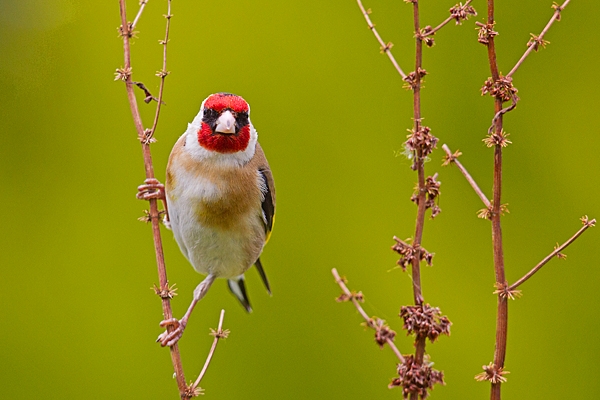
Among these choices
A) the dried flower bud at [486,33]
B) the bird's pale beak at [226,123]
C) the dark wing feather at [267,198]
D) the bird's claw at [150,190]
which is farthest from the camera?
the dark wing feather at [267,198]

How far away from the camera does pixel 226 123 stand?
1.42 meters

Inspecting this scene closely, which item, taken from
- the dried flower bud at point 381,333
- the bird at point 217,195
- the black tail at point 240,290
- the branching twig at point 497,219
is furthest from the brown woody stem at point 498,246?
the black tail at point 240,290

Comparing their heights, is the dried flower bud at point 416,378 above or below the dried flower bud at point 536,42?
below

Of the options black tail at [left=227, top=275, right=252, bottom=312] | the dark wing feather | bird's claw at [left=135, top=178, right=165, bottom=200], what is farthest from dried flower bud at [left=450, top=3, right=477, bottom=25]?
black tail at [left=227, top=275, right=252, bottom=312]

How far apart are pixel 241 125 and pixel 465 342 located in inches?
48.3

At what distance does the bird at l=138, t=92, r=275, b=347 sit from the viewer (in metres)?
1.58

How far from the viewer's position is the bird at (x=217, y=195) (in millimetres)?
1575

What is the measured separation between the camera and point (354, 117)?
2.47 meters

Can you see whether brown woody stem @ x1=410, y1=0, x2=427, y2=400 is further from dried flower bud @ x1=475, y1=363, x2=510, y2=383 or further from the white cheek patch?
the white cheek patch

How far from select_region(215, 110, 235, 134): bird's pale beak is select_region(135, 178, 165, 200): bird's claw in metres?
0.16

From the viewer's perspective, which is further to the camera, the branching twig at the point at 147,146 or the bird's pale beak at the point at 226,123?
the bird's pale beak at the point at 226,123

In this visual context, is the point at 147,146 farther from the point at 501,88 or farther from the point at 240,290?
the point at 240,290

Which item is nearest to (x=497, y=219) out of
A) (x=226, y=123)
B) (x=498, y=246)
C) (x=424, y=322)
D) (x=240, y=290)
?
(x=498, y=246)

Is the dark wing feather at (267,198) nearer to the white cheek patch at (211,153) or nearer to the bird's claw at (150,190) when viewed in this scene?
the white cheek patch at (211,153)
